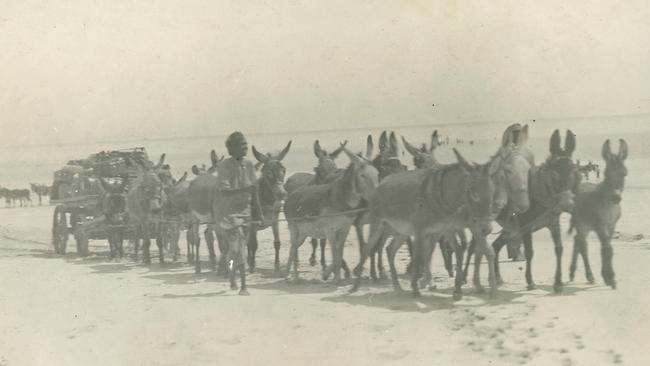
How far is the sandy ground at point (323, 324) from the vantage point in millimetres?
7699

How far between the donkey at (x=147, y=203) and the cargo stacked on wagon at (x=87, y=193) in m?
1.11

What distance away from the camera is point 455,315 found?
29.3ft

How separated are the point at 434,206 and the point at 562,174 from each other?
1.79 meters

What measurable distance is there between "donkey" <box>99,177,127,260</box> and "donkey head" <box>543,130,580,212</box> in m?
10.1

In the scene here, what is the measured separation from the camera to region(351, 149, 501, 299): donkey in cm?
922

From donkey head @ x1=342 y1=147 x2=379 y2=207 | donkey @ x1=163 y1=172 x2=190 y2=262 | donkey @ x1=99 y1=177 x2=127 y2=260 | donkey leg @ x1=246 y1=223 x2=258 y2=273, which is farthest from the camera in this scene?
donkey @ x1=99 y1=177 x2=127 y2=260

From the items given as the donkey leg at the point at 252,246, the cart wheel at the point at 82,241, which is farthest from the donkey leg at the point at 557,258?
the cart wheel at the point at 82,241

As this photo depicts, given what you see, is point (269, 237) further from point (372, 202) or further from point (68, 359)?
point (68, 359)

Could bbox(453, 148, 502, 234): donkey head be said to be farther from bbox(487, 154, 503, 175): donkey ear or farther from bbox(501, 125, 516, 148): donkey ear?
bbox(501, 125, 516, 148): donkey ear

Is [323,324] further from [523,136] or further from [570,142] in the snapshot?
[570,142]

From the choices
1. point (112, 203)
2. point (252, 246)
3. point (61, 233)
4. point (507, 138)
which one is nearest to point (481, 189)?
point (507, 138)

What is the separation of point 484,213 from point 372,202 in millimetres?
2100

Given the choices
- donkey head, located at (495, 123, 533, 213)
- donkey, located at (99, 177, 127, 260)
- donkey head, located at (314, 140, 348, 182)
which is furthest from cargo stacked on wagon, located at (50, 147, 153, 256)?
donkey head, located at (495, 123, 533, 213)

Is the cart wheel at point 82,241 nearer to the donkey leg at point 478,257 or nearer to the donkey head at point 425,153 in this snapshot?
the donkey head at point 425,153
